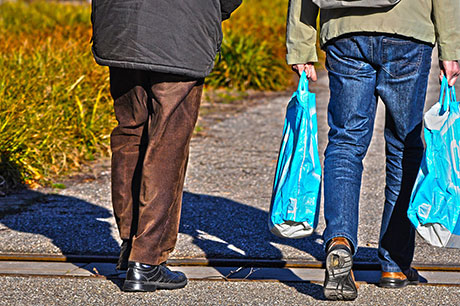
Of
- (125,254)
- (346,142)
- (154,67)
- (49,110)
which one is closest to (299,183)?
(346,142)

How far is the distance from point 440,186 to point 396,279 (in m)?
0.59

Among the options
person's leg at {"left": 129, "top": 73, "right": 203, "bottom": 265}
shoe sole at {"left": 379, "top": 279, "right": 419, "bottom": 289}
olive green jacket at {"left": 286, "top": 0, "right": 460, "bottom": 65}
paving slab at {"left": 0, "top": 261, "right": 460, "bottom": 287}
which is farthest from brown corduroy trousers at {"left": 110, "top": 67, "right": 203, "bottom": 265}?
shoe sole at {"left": 379, "top": 279, "right": 419, "bottom": 289}

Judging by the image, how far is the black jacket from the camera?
3293 mm

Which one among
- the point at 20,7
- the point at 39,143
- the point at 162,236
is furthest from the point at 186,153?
the point at 20,7

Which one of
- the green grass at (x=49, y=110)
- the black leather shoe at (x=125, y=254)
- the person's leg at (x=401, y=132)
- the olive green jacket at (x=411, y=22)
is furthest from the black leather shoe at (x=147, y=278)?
the green grass at (x=49, y=110)

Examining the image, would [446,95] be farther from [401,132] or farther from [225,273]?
[225,273]

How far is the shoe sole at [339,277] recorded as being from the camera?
329 cm

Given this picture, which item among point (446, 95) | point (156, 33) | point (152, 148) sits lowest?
point (152, 148)

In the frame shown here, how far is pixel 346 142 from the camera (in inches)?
138

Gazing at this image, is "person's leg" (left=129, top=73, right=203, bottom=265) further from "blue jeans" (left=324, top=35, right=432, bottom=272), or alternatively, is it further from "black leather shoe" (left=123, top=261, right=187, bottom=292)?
"blue jeans" (left=324, top=35, right=432, bottom=272)

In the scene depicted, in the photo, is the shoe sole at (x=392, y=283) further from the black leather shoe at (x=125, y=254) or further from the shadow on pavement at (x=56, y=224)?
the shadow on pavement at (x=56, y=224)

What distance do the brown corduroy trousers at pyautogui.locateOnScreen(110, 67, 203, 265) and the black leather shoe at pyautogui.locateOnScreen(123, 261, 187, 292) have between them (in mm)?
49

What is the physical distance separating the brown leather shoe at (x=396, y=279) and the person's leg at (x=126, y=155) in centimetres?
118

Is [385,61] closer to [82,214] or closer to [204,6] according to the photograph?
[204,6]
